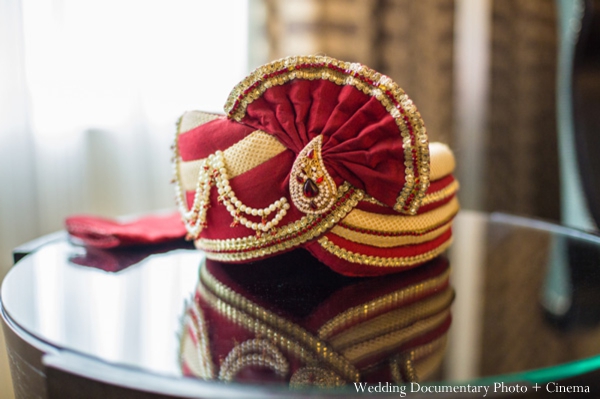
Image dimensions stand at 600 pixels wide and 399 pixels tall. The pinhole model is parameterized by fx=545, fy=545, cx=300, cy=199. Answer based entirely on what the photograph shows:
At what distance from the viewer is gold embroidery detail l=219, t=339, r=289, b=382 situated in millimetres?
312

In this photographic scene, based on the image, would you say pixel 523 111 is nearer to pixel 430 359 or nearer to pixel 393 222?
pixel 393 222

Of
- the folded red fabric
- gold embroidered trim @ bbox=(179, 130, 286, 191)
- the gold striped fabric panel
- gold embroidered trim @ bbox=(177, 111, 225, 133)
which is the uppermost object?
→ gold embroidered trim @ bbox=(177, 111, 225, 133)

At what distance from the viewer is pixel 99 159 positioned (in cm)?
121

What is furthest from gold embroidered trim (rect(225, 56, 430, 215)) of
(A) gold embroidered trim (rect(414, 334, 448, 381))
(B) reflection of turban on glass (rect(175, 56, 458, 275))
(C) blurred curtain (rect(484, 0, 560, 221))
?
(C) blurred curtain (rect(484, 0, 560, 221))

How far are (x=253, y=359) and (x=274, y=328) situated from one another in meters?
0.05

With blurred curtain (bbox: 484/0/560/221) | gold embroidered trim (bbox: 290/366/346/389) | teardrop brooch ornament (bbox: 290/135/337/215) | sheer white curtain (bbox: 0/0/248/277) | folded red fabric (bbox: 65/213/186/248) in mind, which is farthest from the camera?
blurred curtain (bbox: 484/0/560/221)

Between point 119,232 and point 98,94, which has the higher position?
point 98,94

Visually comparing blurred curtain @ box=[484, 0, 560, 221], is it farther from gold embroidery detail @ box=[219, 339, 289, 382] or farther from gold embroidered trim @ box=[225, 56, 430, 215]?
gold embroidery detail @ box=[219, 339, 289, 382]

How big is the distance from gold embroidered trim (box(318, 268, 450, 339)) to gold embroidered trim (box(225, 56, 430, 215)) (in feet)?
0.22

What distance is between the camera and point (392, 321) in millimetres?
395

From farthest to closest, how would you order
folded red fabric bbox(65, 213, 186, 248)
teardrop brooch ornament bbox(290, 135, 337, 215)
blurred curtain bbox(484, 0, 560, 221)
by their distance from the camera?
1. blurred curtain bbox(484, 0, 560, 221)
2. folded red fabric bbox(65, 213, 186, 248)
3. teardrop brooch ornament bbox(290, 135, 337, 215)

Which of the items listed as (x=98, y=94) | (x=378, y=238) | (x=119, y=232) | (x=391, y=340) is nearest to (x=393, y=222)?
(x=378, y=238)

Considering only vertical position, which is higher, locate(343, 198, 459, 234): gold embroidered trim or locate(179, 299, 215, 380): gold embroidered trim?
locate(343, 198, 459, 234): gold embroidered trim

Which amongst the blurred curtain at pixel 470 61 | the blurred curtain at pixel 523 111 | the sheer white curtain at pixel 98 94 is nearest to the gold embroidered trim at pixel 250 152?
the sheer white curtain at pixel 98 94
